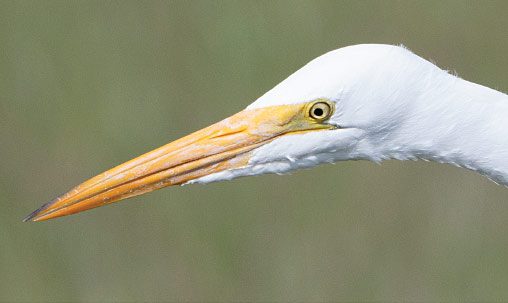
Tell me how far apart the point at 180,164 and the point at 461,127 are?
886mm

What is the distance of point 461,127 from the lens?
3354 millimetres

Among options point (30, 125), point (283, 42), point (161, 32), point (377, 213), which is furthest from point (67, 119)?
point (377, 213)

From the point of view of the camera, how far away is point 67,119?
21.1ft

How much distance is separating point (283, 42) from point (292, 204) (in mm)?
1011

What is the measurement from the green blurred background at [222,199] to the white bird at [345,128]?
7.82 feet

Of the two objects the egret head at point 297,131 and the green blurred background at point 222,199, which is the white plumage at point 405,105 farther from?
the green blurred background at point 222,199

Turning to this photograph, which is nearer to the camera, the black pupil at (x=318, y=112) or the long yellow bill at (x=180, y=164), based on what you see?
the black pupil at (x=318, y=112)

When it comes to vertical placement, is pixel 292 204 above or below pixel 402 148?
above

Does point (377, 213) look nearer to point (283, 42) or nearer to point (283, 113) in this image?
point (283, 42)

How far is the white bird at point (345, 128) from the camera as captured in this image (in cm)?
333

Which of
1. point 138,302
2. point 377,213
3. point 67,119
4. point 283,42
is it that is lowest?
point 138,302

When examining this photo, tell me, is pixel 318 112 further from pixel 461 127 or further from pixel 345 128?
pixel 461 127

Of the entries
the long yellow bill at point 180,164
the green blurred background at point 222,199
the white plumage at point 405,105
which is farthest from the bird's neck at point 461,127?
the green blurred background at point 222,199

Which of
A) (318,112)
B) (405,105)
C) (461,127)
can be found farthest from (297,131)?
(461,127)
